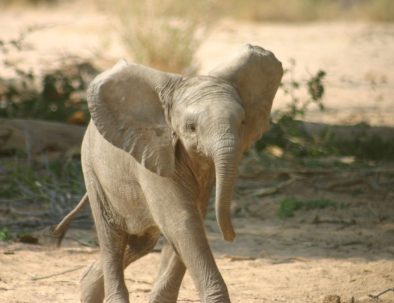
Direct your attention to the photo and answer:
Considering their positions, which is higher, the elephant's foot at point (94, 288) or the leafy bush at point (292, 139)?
the elephant's foot at point (94, 288)

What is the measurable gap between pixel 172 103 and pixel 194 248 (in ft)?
2.33

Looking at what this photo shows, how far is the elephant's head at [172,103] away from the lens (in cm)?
480

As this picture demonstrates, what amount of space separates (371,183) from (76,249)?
118 inches

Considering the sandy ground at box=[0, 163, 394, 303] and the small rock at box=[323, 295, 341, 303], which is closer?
the small rock at box=[323, 295, 341, 303]

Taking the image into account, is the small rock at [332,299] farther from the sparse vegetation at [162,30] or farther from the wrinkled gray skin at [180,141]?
the sparse vegetation at [162,30]

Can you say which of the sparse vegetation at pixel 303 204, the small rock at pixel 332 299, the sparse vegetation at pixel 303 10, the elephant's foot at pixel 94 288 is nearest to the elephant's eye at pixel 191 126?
the elephant's foot at pixel 94 288

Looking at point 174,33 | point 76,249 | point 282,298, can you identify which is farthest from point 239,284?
point 174,33

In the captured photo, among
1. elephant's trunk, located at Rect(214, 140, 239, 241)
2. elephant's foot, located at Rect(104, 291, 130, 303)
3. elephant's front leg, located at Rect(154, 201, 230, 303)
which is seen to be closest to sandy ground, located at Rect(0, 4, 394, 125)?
elephant's foot, located at Rect(104, 291, 130, 303)

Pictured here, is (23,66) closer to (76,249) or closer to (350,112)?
(350,112)

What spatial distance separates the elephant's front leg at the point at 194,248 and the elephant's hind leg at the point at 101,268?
0.84 metres

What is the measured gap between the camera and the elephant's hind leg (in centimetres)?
586

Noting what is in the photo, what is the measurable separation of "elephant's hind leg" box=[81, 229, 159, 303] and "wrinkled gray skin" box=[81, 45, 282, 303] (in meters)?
0.41

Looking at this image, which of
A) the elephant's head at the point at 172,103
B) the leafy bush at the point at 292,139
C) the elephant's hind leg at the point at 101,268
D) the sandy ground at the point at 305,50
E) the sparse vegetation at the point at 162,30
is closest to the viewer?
the elephant's head at the point at 172,103

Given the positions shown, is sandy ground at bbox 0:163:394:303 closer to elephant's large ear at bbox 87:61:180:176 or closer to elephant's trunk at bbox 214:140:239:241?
elephant's large ear at bbox 87:61:180:176
